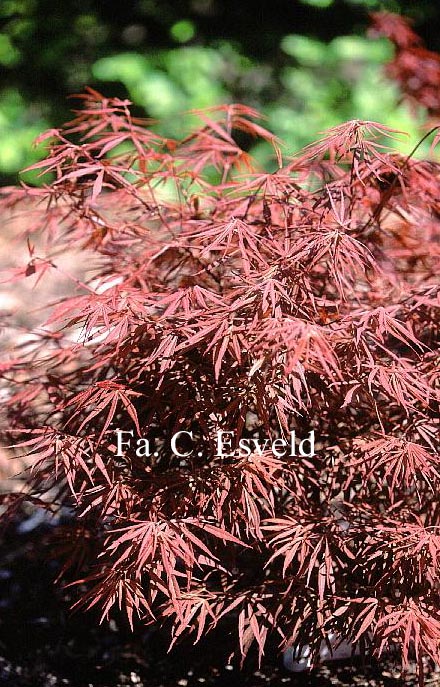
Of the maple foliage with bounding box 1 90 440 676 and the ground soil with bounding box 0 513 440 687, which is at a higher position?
the maple foliage with bounding box 1 90 440 676

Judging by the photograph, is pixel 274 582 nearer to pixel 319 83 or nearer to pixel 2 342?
pixel 2 342

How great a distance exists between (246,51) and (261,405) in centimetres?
405

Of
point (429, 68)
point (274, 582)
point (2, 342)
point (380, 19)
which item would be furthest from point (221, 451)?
point (380, 19)

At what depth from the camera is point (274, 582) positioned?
6.36 ft

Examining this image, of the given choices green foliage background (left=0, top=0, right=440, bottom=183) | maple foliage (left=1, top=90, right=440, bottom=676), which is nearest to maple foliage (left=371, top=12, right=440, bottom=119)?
green foliage background (left=0, top=0, right=440, bottom=183)

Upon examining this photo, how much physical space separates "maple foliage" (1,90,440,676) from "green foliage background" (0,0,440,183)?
10.3 feet

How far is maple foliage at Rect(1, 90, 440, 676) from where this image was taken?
5.54 ft

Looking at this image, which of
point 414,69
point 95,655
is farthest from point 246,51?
point 95,655

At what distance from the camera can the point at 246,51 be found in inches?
204

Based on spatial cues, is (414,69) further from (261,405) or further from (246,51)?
(261,405)

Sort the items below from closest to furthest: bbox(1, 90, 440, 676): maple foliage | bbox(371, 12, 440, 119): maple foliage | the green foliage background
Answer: bbox(1, 90, 440, 676): maple foliage < bbox(371, 12, 440, 119): maple foliage < the green foliage background

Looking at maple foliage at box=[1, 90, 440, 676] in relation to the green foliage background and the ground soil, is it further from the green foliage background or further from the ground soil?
the green foliage background

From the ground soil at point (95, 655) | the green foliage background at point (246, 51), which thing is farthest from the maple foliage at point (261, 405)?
the green foliage background at point (246, 51)

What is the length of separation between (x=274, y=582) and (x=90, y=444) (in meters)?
0.55
